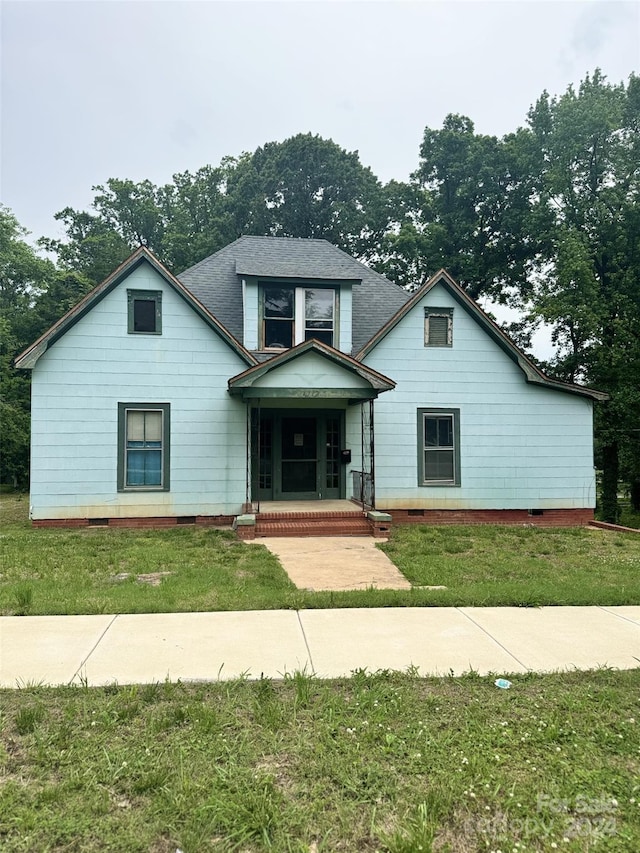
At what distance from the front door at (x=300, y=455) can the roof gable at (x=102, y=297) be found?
6.27 feet

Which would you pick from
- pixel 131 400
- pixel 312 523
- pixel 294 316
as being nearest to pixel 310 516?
pixel 312 523

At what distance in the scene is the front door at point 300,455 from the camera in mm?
13094

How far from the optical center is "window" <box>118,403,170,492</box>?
39.0 ft

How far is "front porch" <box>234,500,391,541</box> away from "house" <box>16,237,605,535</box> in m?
0.46

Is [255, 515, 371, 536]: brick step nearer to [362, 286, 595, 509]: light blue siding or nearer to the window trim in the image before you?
[362, 286, 595, 509]: light blue siding

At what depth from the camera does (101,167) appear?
33.5 meters

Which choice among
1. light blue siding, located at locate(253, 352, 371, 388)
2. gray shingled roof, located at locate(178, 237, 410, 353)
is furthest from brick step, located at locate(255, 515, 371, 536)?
gray shingled roof, located at locate(178, 237, 410, 353)

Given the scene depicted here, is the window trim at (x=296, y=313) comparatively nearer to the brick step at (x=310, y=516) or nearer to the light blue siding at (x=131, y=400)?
the light blue siding at (x=131, y=400)

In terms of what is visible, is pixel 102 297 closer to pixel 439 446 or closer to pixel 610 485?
pixel 439 446

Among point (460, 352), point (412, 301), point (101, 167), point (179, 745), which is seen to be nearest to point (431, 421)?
point (460, 352)

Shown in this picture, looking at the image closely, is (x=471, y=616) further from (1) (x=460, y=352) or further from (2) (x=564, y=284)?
(2) (x=564, y=284)

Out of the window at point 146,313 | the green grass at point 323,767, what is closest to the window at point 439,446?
the window at point 146,313

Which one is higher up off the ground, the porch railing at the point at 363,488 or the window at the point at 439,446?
the window at the point at 439,446

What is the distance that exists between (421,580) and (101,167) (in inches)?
1397
